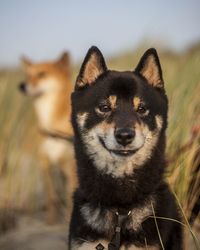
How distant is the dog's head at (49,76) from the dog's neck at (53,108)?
93mm

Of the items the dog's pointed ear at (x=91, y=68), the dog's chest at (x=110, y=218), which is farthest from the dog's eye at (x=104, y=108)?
the dog's chest at (x=110, y=218)

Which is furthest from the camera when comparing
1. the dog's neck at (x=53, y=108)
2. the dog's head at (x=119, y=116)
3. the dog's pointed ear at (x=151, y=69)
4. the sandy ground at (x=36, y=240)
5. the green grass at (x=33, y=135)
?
the dog's neck at (x=53, y=108)

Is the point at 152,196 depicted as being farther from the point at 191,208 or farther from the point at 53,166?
the point at 53,166

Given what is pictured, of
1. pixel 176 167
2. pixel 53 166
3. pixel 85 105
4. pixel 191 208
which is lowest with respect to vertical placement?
pixel 53 166

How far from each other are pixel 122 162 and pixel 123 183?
14cm

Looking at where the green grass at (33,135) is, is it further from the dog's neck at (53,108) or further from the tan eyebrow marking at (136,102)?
the tan eyebrow marking at (136,102)

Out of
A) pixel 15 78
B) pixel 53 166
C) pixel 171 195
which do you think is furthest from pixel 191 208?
pixel 15 78

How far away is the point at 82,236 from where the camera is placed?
3.38m

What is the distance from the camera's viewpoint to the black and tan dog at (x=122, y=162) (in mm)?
3377

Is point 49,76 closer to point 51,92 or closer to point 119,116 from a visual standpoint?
point 51,92

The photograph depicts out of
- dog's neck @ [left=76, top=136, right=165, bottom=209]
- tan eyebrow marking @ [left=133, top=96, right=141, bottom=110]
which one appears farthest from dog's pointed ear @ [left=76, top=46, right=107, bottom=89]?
dog's neck @ [left=76, top=136, right=165, bottom=209]

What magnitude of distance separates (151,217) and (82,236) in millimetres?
437

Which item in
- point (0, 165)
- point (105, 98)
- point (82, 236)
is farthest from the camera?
point (0, 165)

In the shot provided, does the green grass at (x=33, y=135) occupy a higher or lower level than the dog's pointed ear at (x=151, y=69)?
lower
